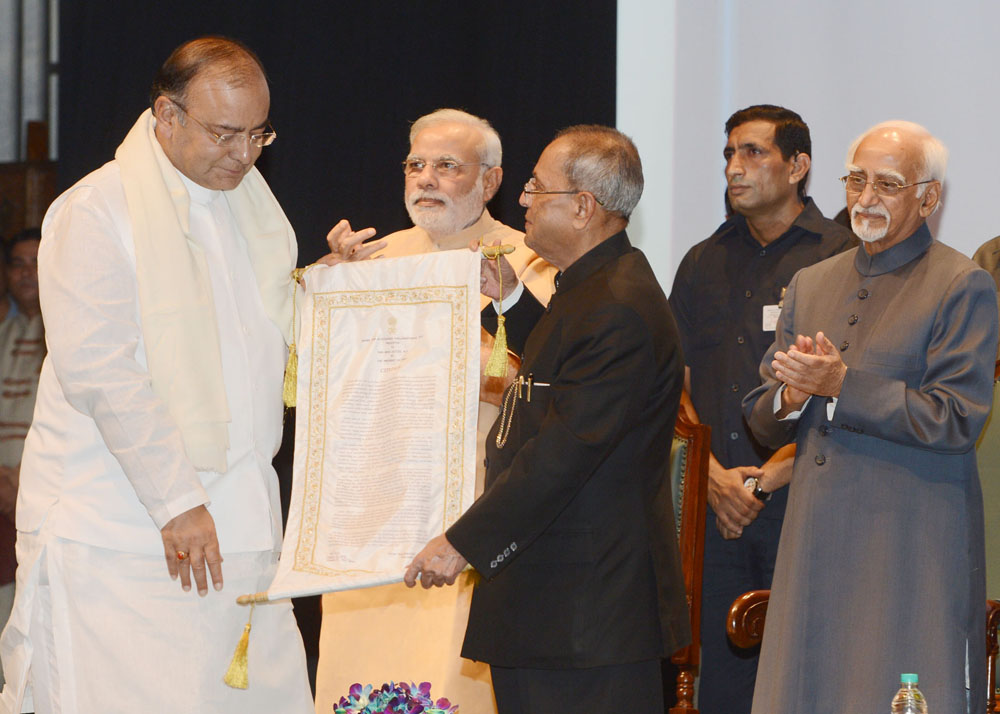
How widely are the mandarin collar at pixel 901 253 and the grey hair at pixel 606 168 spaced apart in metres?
0.70

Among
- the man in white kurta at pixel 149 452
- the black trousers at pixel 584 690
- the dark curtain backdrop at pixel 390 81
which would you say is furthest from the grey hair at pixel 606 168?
the dark curtain backdrop at pixel 390 81

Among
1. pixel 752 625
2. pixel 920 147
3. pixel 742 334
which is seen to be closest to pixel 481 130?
pixel 742 334

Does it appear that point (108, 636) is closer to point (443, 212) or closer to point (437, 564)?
point (437, 564)

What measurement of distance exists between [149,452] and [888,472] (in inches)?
69.1

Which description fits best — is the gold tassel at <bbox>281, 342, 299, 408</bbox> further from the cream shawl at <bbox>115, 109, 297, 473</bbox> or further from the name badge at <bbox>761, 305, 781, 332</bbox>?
the name badge at <bbox>761, 305, 781, 332</bbox>

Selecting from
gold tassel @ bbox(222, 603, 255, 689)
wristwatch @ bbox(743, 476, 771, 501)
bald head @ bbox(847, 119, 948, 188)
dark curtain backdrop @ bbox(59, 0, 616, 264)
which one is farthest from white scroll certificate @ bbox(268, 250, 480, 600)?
dark curtain backdrop @ bbox(59, 0, 616, 264)

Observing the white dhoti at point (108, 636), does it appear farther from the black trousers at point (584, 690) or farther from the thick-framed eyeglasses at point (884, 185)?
the thick-framed eyeglasses at point (884, 185)

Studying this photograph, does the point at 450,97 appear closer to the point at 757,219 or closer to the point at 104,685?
the point at 757,219

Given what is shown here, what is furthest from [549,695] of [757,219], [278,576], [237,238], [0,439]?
[0,439]

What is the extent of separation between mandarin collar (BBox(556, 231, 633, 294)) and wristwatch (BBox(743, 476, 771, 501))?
130cm

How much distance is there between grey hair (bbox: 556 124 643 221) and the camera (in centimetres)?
296

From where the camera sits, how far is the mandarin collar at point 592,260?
2953 mm

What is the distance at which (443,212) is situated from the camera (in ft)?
13.6

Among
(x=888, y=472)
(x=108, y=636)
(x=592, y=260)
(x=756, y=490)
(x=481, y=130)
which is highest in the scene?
(x=481, y=130)
